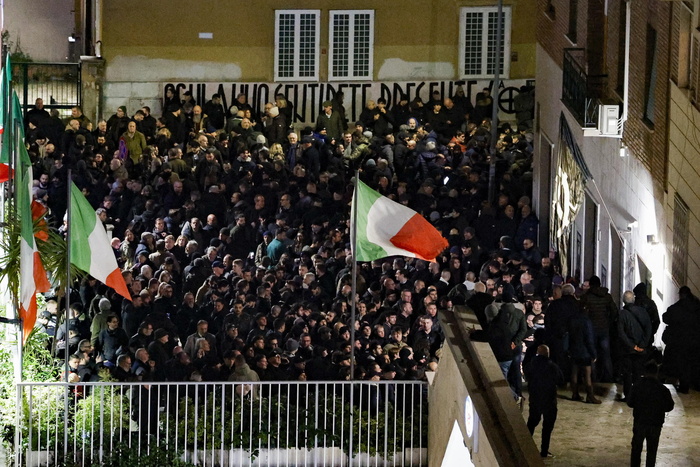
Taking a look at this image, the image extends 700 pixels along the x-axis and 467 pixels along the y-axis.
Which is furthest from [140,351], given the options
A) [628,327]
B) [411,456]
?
[628,327]

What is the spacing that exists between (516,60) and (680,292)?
65.4 feet

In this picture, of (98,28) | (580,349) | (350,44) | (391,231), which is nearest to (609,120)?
(391,231)

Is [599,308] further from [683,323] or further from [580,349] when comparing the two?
[580,349]

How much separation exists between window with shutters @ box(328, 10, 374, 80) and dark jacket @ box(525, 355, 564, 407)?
76.3 feet

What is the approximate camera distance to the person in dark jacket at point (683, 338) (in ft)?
77.6

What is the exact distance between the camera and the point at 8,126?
88.1 ft

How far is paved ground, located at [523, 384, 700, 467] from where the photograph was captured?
21.3m

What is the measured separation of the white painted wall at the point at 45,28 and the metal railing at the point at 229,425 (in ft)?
83.8

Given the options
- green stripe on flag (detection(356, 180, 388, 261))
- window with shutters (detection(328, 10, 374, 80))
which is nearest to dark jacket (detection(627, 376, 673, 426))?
green stripe on flag (detection(356, 180, 388, 261))

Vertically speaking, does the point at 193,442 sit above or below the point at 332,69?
below

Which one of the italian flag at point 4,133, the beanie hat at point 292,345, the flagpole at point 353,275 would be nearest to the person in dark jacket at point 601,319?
the flagpole at point 353,275

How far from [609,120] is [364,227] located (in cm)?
601

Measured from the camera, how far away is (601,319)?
82.1 feet

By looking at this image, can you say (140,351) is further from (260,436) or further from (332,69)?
(332,69)
